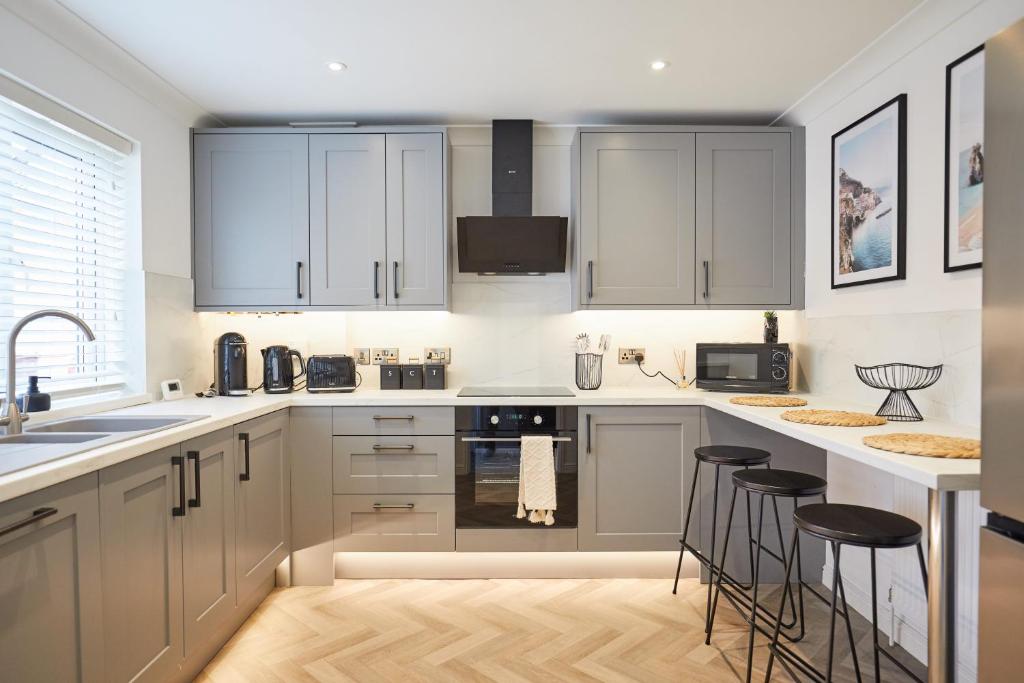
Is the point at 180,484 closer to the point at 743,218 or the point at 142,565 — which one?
the point at 142,565

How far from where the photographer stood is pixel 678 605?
2.59 m

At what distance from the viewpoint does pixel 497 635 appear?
234 cm

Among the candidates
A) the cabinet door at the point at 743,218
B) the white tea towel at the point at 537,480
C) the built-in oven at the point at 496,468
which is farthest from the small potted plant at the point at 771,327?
the white tea towel at the point at 537,480

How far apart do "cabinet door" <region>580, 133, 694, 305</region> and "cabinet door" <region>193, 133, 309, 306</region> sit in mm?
1533

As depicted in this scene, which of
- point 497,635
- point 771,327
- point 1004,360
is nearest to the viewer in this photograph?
point 1004,360

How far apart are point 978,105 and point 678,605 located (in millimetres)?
2244

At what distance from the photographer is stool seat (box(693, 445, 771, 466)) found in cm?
234

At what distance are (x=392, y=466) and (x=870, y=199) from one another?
2.51 metres

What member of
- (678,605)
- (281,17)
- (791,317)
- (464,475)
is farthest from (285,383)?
(791,317)

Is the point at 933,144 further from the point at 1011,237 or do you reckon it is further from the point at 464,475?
the point at 464,475

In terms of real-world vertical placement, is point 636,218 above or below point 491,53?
below

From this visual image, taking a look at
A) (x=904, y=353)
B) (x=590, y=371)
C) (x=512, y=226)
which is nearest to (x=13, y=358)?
(x=512, y=226)

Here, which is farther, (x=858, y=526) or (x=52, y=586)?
(x=858, y=526)

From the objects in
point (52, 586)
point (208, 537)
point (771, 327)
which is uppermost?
point (771, 327)
